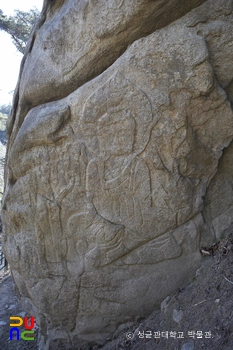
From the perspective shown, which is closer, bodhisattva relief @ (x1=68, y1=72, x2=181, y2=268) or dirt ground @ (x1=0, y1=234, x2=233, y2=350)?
dirt ground @ (x1=0, y1=234, x2=233, y2=350)

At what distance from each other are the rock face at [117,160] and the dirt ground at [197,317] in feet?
0.38

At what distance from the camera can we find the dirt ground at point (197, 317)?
81.0 inches

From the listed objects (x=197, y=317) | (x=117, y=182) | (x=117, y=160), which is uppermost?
(x=117, y=160)

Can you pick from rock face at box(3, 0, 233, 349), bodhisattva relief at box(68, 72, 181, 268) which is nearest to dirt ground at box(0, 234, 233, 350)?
rock face at box(3, 0, 233, 349)

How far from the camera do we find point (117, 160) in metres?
2.46

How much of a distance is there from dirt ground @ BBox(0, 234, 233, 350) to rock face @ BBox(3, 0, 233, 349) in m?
0.12

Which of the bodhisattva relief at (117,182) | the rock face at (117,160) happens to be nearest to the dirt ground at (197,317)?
the rock face at (117,160)

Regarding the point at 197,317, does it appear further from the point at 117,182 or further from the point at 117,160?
the point at 117,160

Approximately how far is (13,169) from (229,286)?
192 centimetres

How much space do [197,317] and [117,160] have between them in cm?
124

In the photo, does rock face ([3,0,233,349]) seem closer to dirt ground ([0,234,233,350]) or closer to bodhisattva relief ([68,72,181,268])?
bodhisattva relief ([68,72,181,268])

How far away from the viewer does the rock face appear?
2.33 meters

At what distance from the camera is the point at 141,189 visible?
8.09 ft

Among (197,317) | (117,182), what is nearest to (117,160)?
(117,182)
